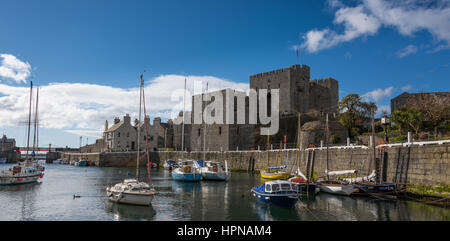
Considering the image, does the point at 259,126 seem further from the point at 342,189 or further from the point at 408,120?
the point at 342,189

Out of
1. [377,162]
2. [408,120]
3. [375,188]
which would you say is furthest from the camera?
[408,120]

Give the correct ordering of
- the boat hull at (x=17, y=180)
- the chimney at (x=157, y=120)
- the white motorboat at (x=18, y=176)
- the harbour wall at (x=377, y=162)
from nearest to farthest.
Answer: the harbour wall at (x=377, y=162), the boat hull at (x=17, y=180), the white motorboat at (x=18, y=176), the chimney at (x=157, y=120)

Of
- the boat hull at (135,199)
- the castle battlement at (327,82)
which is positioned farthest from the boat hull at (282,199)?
the castle battlement at (327,82)

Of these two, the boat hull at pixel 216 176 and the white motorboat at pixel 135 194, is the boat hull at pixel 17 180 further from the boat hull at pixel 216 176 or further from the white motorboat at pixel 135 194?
the boat hull at pixel 216 176

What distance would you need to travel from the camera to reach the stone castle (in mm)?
59438

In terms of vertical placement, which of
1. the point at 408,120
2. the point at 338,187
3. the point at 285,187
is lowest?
the point at 338,187

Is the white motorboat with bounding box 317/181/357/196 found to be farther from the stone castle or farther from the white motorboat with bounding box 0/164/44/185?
the white motorboat with bounding box 0/164/44/185

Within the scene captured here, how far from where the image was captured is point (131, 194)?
64.5 ft

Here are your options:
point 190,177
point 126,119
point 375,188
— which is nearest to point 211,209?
point 375,188

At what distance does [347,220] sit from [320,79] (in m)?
64.2

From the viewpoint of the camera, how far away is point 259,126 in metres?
62.1

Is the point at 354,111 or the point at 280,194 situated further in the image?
the point at 354,111

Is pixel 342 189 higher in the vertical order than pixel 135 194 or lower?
lower

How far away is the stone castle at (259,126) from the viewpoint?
59438mm
